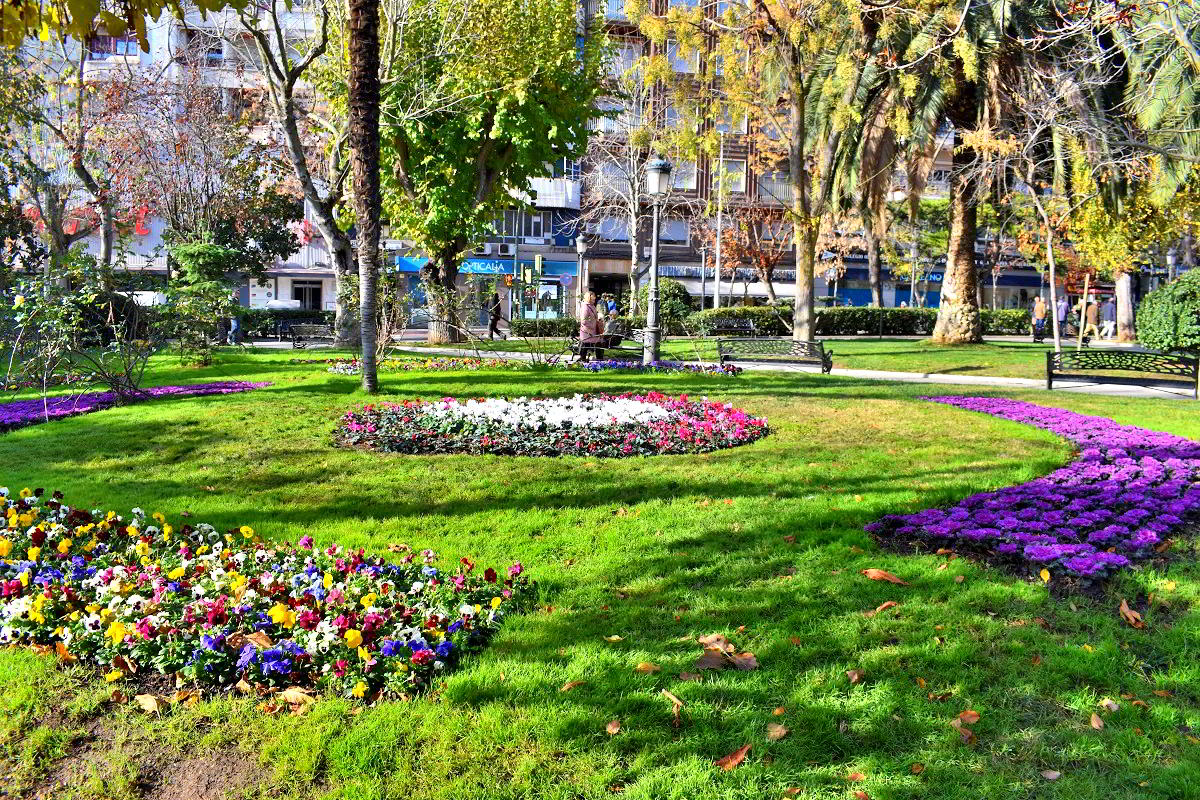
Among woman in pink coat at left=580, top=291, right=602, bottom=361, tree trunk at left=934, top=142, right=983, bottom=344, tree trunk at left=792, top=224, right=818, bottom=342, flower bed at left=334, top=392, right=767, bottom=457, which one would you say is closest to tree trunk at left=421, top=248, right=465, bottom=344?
woman in pink coat at left=580, top=291, right=602, bottom=361

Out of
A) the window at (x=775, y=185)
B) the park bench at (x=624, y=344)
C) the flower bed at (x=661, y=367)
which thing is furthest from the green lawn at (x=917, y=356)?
the window at (x=775, y=185)

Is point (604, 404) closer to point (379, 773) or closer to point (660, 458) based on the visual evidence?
point (660, 458)

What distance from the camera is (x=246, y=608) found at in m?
3.98

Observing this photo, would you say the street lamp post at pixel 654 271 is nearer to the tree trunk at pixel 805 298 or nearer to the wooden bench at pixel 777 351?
the wooden bench at pixel 777 351

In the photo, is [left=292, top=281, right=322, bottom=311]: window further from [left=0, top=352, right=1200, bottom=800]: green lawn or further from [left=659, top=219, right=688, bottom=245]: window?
[left=0, top=352, right=1200, bottom=800]: green lawn

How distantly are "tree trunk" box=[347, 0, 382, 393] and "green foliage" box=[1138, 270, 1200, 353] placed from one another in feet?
46.0

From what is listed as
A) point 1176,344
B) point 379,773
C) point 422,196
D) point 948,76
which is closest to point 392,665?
point 379,773

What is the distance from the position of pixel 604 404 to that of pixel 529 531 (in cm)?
460

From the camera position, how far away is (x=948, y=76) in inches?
825

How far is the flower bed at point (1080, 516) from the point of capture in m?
5.04

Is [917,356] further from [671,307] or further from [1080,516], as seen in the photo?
[1080,516]

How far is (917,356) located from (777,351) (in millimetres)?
5581

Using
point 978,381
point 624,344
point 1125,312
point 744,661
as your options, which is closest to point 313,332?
point 624,344

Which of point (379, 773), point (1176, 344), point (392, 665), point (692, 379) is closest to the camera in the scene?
point (379, 773)
